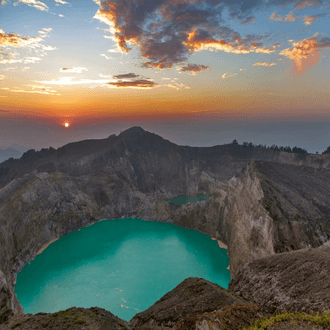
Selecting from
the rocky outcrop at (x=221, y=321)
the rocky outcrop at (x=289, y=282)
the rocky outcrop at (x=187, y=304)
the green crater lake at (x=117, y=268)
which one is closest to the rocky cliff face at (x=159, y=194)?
the green crater lake at (x=117, y=268)

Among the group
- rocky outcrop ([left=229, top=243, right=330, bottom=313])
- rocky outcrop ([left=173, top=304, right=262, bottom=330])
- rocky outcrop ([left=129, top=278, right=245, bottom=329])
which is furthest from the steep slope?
rocky outcrop ([left=173, top=304, right=262, bottom=330])

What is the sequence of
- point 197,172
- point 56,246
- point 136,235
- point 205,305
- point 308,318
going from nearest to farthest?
point 308,318, point 205,305, point 56,246, point 136,235, point 197,172

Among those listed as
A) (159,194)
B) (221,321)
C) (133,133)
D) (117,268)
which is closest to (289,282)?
(221,321)

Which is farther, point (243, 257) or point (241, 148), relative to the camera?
point (241, 148)

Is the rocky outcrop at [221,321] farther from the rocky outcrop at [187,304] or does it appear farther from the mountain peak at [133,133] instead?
the mountain peak at [133,133]

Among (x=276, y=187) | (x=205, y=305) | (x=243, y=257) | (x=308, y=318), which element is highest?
(x=276, y=187)

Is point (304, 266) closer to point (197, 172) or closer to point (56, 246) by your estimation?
point (56, 246)

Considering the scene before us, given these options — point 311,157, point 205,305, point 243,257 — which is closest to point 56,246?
point 243,257
